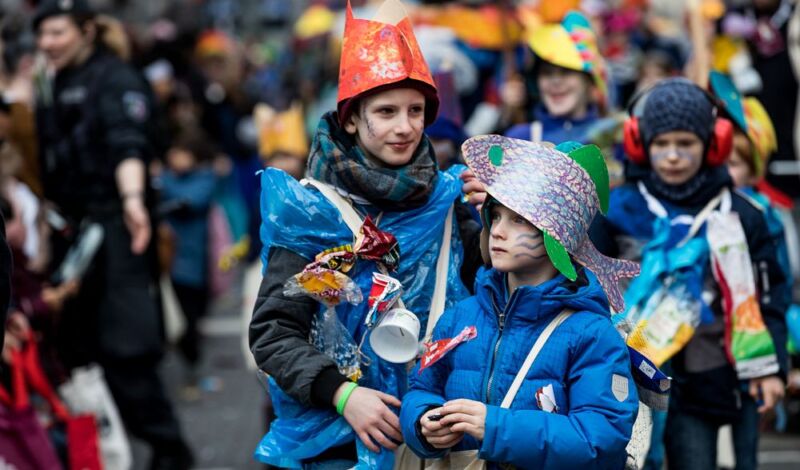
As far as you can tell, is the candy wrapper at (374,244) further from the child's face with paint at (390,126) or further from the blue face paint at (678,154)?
the blue face paint at (678,154)

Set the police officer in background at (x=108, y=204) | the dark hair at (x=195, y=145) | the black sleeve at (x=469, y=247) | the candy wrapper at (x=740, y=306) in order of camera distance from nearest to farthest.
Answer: the black sleeve at (x=469, y=247) → the candy wrapper at (x=740, y=306) → the police officer in background at (x=108, y=204) → the dark hair at (x=195, y=145)

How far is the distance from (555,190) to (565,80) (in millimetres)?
2611

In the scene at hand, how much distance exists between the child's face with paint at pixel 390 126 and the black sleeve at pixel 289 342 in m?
0.42

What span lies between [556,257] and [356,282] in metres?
0.69

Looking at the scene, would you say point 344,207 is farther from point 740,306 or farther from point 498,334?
point 740,306

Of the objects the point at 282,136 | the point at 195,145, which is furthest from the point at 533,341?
the point at 195,145

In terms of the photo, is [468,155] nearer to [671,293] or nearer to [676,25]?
[671,293]

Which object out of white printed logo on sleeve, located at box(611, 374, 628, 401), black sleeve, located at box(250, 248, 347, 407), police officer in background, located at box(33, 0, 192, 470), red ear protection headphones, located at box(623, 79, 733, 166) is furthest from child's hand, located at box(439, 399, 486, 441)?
police officer in background, located at box(33, 0, 192, 470)

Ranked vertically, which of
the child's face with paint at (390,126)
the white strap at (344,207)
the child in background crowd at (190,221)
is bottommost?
the child in background crowd at (190,221)

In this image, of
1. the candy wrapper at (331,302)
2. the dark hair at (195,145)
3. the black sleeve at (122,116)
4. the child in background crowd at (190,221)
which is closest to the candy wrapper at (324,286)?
the candy wrapper at (331,302)

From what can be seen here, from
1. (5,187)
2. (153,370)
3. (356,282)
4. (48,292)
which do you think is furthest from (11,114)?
(356,282)

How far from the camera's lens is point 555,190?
3.71 m

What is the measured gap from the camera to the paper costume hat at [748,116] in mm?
5625

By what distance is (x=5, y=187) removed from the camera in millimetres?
6613
